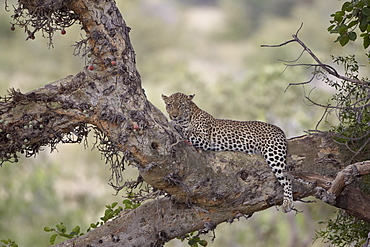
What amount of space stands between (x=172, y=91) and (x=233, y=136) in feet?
47.6

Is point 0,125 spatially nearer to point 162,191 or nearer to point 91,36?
point 91,36

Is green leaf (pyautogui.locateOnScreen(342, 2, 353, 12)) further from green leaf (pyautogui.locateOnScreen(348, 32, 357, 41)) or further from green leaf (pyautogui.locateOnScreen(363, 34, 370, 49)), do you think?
green leaf (pyautogui.locateOnScreen(363, 34, 370, 49))

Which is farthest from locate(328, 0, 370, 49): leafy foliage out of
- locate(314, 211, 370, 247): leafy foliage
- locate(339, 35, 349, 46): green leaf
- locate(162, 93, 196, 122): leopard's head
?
locate(314, 211, 370, 247): leafy foliage

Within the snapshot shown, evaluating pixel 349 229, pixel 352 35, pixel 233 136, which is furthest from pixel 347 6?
pixel 349 229

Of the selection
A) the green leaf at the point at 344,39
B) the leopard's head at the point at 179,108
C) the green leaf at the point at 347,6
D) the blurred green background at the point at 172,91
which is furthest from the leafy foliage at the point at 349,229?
the blurred green background at the point at 172,91

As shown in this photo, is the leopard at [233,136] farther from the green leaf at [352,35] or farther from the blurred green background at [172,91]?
the blurred green background at [172,91]

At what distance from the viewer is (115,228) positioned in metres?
7.36

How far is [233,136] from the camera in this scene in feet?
25.4

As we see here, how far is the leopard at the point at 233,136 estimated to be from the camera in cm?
708

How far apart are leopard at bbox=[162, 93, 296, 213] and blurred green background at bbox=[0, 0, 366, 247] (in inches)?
141

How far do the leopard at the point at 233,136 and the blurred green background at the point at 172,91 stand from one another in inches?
141

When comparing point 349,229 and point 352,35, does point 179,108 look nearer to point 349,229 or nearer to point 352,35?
point 352,35

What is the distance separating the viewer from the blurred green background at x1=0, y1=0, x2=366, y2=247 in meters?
18.2

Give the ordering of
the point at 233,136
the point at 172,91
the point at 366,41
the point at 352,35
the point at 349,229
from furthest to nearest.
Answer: the point at 172,91, the point at 349,229, the point at 233,136, the point at 366,41, the point at 352,35
